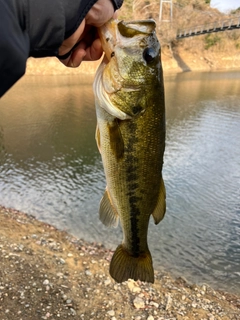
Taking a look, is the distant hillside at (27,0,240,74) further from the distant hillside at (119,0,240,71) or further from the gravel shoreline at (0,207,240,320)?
the gravel shoreline at (0,207,240,320)

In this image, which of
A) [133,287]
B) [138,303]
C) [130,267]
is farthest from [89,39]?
[133,287]

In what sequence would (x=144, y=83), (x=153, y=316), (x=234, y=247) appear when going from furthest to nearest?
1. (x=234, y=247)
2. (x=153, y=316)
3. (x=144, y=83)

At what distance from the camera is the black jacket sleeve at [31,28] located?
1.19m

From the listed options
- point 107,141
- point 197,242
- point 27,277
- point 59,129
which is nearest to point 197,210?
point 197,242

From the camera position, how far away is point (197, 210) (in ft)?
26.7

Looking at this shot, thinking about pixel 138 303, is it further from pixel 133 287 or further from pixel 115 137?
pixel 115 137

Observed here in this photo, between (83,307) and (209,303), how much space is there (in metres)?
2.08

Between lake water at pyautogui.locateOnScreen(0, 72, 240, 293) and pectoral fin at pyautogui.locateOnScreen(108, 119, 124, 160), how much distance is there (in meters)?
4.80

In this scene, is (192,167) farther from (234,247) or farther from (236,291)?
(236,291)

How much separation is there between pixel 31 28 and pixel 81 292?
436 centimetres

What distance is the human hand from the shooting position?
177 cm

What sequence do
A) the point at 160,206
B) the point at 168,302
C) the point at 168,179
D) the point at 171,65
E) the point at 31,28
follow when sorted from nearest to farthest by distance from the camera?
the point at 31,28, the point at 160,206, the point at 168,302, the point at 168,179, the point at 171,65

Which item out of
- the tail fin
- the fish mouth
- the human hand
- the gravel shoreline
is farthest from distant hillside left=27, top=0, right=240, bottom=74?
the fish mouth

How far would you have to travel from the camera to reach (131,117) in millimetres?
1983
